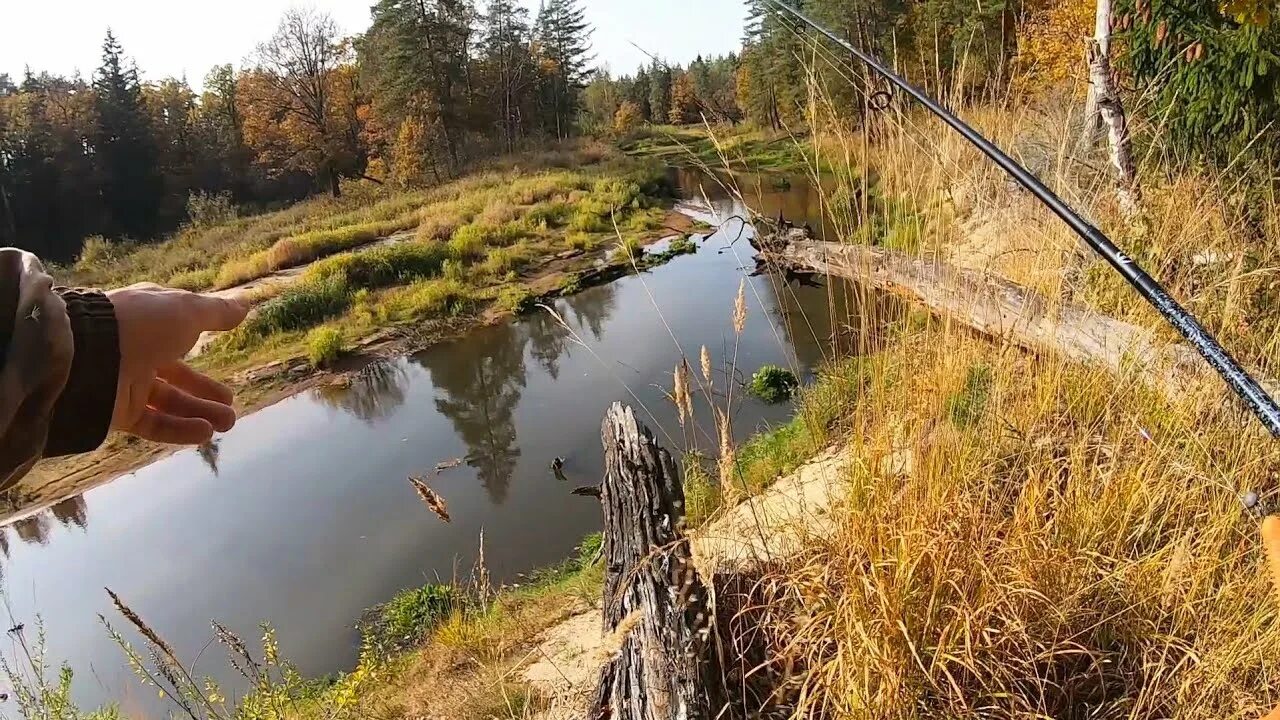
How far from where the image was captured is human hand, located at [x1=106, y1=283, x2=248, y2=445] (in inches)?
35.0

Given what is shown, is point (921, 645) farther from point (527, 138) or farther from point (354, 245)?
point (527, 138)

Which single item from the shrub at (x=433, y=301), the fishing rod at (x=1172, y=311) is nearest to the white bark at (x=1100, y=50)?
the fishing rod at (x=1172, y=311)

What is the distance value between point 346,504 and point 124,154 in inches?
1215

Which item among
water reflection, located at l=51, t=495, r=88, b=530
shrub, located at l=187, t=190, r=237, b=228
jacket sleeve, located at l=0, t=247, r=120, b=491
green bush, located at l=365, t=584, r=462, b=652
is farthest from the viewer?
shrub, located at l=187, t=190, r=237, b=228

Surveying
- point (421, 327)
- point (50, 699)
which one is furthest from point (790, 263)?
point (421, 327)

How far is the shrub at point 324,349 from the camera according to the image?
35.7 feet

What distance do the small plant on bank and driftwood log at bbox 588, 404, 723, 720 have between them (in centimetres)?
520

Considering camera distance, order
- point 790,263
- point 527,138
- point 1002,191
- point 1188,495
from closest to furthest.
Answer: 1. point 1188,495
2. point 1002,191
3. point 790,263
4. point 527,138

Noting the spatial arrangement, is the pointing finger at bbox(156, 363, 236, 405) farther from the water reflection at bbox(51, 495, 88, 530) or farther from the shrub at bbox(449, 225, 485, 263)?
the shrub at bbox(449, 225, 485, 263)

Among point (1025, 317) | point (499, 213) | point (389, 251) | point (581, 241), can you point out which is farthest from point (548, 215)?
point (1025, 317)

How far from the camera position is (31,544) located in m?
7.16

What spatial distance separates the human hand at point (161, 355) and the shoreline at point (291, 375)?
23.4 ft

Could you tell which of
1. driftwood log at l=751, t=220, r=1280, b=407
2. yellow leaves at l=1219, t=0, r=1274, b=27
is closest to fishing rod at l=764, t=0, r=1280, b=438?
driftwood log at l=751, t=220, r=1280, b=407

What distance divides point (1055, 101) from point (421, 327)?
32.0 feet
